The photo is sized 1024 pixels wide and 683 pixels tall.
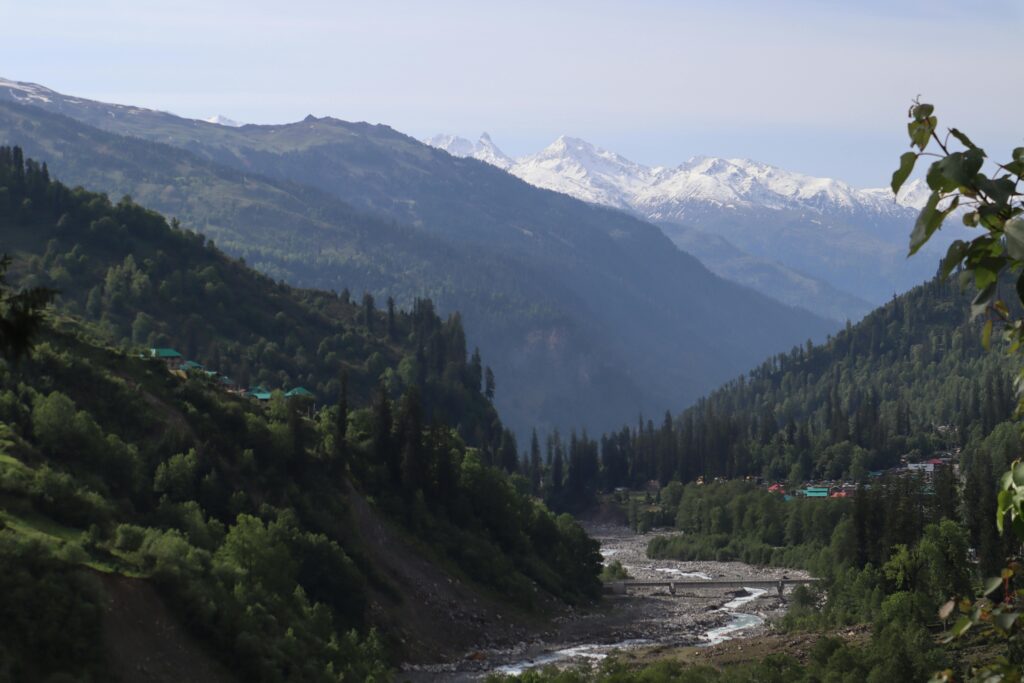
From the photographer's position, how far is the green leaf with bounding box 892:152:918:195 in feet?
39.3

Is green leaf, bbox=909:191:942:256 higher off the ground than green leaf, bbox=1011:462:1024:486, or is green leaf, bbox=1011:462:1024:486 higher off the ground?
green leaf, bbox=909:191:942:256

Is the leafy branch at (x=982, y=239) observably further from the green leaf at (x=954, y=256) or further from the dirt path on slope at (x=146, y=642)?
the dirt path on slope at (x=146, y=642)

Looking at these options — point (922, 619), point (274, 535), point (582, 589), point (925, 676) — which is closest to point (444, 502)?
point (582, 589)

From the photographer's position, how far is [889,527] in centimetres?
16625

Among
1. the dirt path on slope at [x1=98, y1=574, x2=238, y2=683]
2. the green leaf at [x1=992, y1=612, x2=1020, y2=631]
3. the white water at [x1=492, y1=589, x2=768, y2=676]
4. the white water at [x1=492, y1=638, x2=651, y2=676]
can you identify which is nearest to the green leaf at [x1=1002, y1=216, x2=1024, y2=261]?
the green leaf at [x1=992, y1=612, x2=1020, y2=631]

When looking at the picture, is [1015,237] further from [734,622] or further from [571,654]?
[734,622]

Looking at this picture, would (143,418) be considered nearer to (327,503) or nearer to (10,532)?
(327,503)

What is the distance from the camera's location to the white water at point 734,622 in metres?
158

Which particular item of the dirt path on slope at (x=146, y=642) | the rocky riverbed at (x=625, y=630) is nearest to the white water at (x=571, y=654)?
the rocky riverbed at (x=625, y=630)

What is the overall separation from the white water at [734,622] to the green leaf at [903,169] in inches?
5636

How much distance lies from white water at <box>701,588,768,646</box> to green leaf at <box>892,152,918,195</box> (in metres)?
143

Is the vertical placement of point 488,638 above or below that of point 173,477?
below

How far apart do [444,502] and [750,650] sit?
57320 millimetres

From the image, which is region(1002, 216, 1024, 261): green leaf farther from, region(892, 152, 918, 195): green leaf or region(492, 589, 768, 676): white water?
region(492, 589, 768, 676): white water
